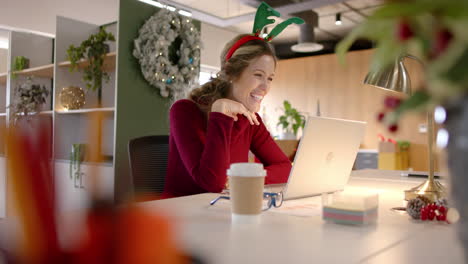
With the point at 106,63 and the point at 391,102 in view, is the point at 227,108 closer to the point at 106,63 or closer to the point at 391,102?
the point at 391,102

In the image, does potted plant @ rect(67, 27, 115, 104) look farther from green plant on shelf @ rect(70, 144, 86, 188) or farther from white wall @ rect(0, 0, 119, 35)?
green plant on shelf @ rect(70, 144, 86, 188)

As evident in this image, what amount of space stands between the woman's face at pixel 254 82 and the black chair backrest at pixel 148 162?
0.43m

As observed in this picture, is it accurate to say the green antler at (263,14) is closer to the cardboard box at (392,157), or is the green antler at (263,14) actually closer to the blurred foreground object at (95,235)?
the blurred foreground object at (95,235)

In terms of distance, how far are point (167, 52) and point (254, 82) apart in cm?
159

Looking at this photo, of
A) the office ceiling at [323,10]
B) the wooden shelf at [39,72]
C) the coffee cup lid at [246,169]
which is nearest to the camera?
the coffee cup lid at [246,169]

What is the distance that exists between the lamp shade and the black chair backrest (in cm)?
100

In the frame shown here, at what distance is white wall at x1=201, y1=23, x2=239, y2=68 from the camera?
6980 millimetres

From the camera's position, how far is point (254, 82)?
187 cm

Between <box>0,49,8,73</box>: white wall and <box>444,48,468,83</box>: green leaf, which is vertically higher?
<box>0,49,8,73</box>: white wall

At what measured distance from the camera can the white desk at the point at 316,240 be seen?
651 mm

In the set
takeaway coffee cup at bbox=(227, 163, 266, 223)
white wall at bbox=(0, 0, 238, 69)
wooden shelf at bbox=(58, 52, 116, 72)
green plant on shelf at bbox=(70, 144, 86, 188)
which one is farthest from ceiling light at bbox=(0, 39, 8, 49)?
green plant on shelf at bbox=(70, 144, 86, 188)

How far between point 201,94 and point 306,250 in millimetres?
1265

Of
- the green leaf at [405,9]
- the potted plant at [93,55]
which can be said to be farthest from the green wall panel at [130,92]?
the green leaf at [405,9]

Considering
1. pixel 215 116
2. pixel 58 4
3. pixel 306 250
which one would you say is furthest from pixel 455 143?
pixel 58 4
